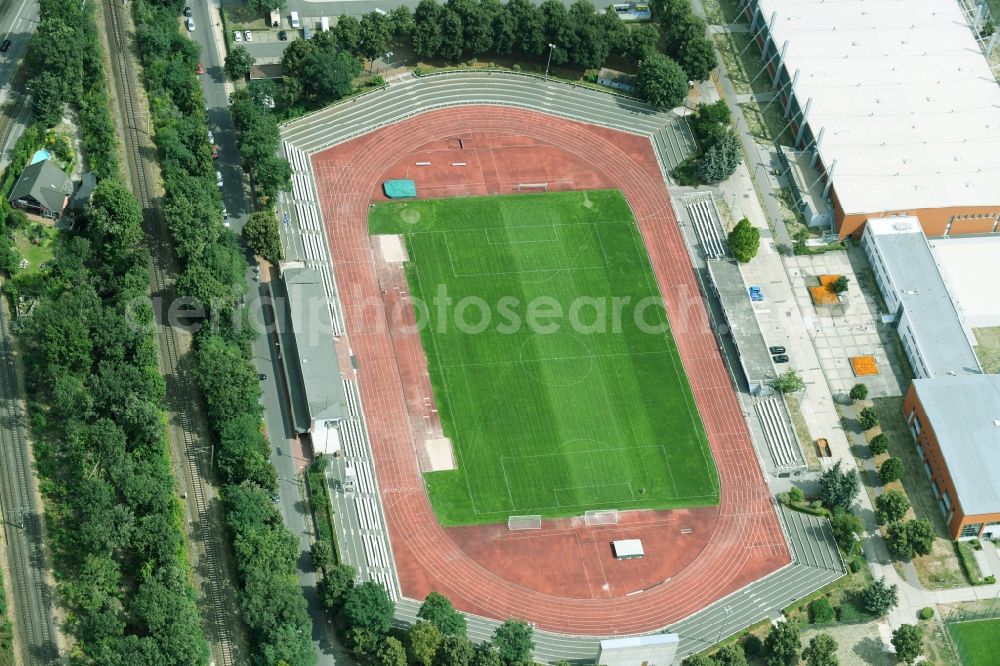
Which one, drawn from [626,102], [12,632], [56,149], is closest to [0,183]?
[56,149]

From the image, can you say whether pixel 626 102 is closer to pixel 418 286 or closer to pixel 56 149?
pixel 418 286

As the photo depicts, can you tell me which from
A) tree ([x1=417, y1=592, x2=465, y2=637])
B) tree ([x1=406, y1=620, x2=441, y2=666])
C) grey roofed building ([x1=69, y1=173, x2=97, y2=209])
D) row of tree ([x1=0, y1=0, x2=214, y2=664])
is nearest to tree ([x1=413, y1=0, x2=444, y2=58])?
row of tree ([x1=0, y1=0, x2=214, y2=664])

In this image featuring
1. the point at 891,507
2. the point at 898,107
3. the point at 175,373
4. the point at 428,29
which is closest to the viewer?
the point at 891,507

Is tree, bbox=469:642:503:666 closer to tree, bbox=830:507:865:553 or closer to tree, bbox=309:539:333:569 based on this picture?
tree, bbox=309:539:333:569

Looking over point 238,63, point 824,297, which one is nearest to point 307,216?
point 238,63

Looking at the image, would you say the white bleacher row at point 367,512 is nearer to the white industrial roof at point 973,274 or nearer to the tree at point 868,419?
the tree at point 868,419

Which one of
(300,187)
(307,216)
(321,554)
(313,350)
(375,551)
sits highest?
(300,187)

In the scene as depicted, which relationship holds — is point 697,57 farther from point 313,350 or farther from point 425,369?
point 313,350
